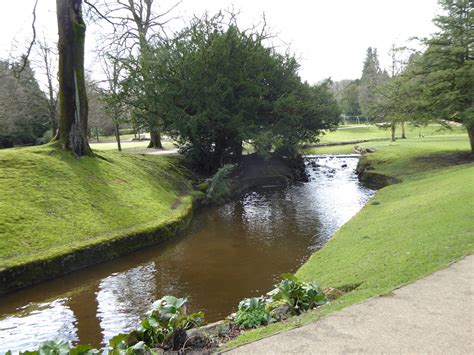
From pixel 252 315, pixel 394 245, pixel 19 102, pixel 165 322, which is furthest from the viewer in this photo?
pixel 19 102

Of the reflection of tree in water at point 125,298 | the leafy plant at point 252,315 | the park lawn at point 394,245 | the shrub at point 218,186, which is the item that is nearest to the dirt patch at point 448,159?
the park lawn at point 394,245

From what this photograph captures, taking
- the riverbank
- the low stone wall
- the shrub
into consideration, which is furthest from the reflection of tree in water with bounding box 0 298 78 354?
the shrub

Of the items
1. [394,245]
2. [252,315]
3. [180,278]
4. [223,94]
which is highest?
[223,94]

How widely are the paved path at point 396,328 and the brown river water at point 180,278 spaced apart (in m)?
3.74

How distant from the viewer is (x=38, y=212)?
41.0 ft

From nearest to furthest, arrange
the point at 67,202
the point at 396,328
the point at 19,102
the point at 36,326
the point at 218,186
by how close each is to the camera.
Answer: the point at 396,328, the point at 36,326, the point at 67,202, the point at 218,186, the point at 19,102

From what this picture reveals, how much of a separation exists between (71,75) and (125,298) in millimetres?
12388

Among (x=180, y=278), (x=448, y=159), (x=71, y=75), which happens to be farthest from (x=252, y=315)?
(x=448, y=159)

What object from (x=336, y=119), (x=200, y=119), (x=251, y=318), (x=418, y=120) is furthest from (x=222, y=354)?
(x=336, y=119)

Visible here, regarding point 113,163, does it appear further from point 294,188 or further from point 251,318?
point 251,318

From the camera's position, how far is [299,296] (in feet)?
19.4

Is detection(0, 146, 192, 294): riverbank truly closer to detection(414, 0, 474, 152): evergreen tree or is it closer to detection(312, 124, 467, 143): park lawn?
detection(414, 0, 474, 152): evergreen tree

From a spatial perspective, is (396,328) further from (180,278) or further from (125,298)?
(180,278)

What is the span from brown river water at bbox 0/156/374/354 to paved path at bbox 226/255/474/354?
3.74 metres
